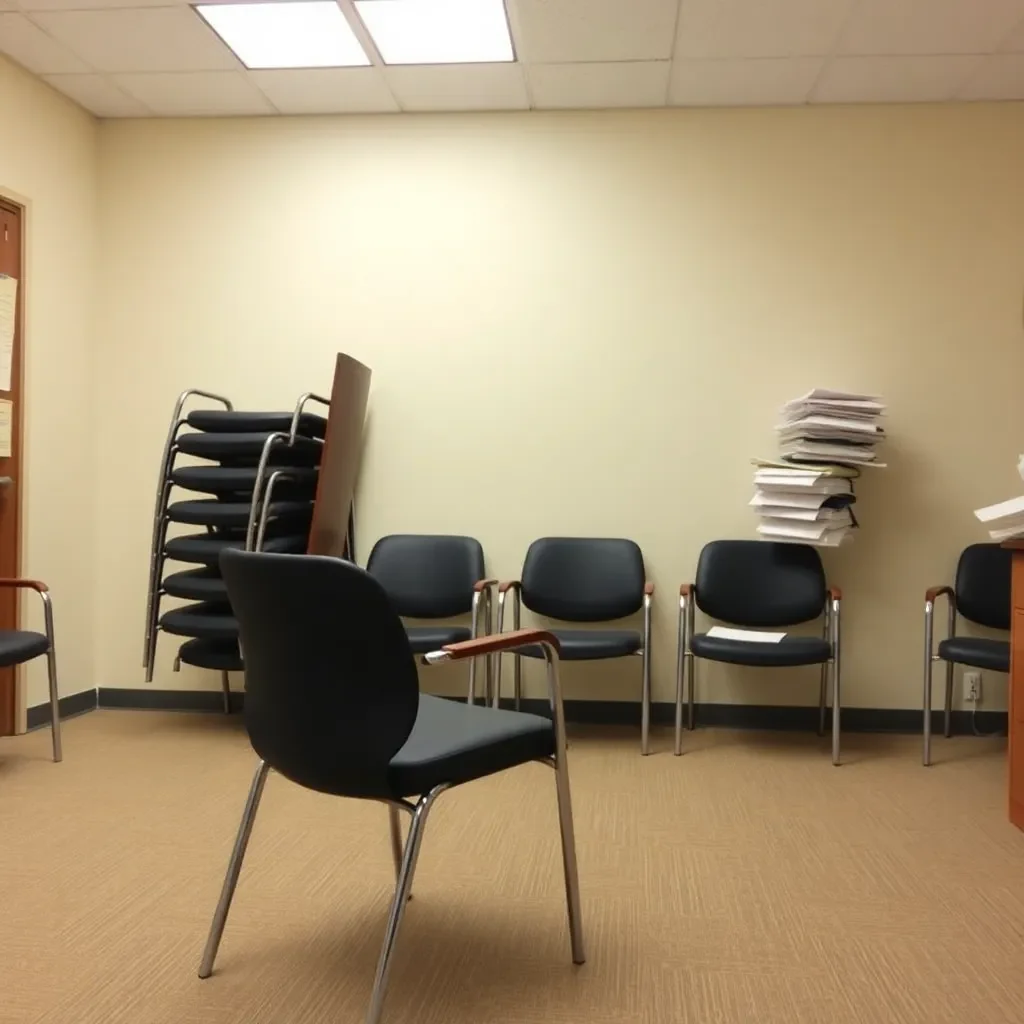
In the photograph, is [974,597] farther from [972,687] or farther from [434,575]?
[434,575]

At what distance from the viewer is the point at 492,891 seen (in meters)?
2.37

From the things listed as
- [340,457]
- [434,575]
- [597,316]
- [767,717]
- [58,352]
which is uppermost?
[597,316]

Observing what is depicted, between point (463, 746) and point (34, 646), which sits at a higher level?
point (463, 746)

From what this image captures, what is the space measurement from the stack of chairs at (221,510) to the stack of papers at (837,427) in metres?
1.99

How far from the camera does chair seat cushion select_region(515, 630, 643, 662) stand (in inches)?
140

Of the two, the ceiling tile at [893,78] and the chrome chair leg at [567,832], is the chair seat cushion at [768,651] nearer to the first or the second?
the chrome chair leg at [567,832]

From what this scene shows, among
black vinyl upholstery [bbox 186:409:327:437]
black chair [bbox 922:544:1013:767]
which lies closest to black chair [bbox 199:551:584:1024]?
black vinyl upholstery [bbox 186:409:327:437]

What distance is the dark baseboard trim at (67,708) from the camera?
3957 mm

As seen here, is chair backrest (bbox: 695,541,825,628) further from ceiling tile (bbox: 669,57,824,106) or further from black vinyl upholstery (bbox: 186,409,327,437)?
ceiling tile (bbox: 669,57,824,106)

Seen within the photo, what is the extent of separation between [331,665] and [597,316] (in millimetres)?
2852

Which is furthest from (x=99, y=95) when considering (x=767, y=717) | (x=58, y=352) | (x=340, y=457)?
(x=767, y=717)

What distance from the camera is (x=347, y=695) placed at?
1.64 meters

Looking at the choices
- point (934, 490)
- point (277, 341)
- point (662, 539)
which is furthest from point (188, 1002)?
point (934, 490)

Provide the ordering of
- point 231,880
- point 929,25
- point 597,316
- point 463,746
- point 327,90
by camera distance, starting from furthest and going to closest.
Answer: point 597,316 → point 327,90 → point 929,25 → point 231,880 → point 463,746
